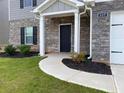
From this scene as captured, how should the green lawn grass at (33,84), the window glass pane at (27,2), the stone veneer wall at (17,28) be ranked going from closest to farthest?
the green lawn grass at (33,84) → the stone veneer wall at (17,28) → the window glass pane at (27,2)

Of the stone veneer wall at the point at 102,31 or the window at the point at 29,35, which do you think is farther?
the window at the point at 29,35

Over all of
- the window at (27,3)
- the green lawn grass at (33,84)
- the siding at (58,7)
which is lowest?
the green lawn grass at (33,84)

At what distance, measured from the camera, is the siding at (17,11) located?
18547 mm

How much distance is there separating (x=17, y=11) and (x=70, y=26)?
19.1ft

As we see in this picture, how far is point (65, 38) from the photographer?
653 inches

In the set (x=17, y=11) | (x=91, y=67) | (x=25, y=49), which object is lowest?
(x=91, y=67)

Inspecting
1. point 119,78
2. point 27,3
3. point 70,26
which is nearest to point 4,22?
point 27,3

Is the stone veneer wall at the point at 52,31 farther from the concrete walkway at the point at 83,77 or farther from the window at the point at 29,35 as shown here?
the concrete walkway at the point at 83,77

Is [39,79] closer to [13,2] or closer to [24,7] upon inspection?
[24,7]

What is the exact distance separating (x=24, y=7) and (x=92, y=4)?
8.90 m

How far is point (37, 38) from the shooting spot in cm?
1798

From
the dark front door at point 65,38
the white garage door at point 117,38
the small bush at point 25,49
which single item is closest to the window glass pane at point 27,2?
the dark front door at point 65,38

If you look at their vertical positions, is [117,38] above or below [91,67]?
above

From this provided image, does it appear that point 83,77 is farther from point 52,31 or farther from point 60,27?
point 52,31
